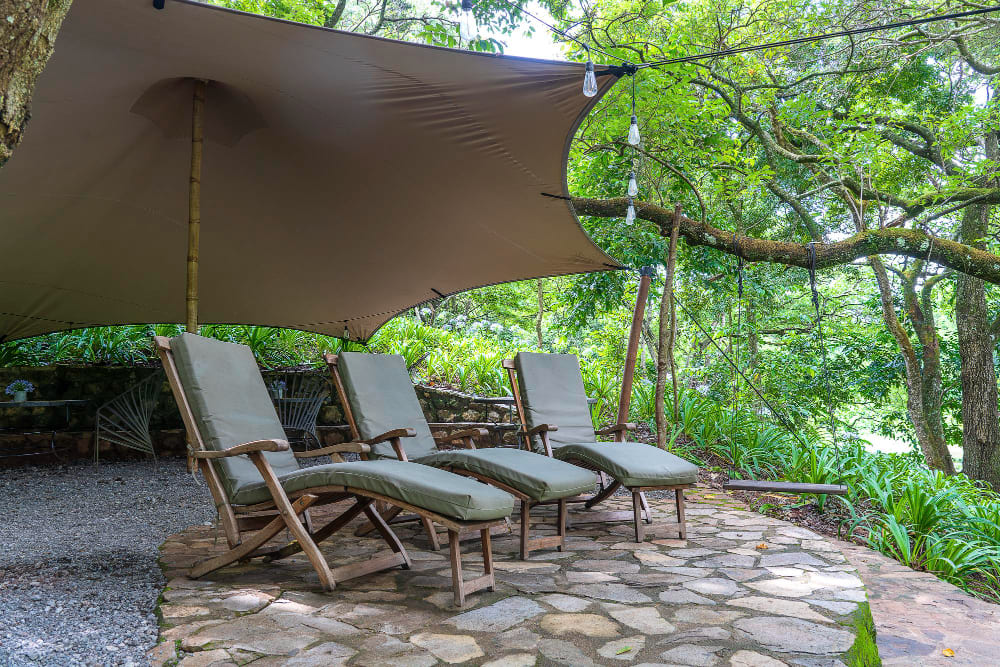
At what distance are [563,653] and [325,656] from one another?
25.5 inches

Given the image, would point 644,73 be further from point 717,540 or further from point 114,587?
point 114,587

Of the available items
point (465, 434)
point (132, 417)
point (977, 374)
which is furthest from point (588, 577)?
point (977, 374)

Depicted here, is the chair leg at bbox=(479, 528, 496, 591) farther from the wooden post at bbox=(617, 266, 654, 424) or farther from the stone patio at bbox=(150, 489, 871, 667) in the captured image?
the wooden post at bbox=(617, 266, 654, 424)

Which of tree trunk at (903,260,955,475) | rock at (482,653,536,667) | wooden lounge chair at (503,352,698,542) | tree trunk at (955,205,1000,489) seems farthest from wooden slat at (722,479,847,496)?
tree trunk at (903,260,955,475)

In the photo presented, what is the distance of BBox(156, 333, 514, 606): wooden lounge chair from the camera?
2.38 m

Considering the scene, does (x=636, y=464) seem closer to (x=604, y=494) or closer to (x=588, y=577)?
A: (x=604, y=494)

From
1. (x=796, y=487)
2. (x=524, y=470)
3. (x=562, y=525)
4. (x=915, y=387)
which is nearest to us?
(x=524, y=470)

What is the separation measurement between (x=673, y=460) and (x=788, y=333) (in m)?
7.83

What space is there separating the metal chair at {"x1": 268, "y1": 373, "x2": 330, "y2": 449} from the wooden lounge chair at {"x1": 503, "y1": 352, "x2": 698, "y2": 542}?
220 cm

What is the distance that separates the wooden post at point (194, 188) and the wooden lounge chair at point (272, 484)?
111cm

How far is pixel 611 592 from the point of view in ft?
8.27

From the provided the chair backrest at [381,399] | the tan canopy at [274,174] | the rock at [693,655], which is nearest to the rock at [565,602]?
the rock at [693,655]

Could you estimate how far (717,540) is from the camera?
3.46 meters

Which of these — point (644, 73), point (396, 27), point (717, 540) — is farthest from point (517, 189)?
point (396, 27)
